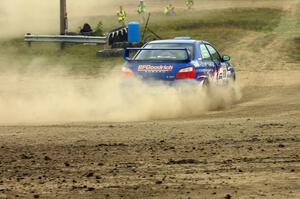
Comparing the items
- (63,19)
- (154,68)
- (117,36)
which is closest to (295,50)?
(117,36)

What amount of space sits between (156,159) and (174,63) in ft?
21.3

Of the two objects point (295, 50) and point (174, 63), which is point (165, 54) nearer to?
point (174, 63)

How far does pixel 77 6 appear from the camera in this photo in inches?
1924

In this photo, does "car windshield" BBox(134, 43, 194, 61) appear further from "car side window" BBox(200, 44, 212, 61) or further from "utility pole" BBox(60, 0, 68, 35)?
"utility pole" BBox(60, 0, 68, 35)

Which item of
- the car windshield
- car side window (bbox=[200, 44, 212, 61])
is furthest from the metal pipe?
the car windshield

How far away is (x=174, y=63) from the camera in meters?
14.7

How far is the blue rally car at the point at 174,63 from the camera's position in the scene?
574 inches

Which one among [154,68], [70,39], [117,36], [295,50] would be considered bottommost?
[295,50]

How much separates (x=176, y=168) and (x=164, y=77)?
22.3 ft

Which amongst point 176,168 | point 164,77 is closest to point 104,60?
point 164,77

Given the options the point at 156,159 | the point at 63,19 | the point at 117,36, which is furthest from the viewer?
the point at 63,19

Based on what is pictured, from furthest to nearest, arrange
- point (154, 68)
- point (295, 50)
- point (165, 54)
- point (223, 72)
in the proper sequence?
point (295, 50)
point (223, 72)
point (165, 54)
point (154, 68)

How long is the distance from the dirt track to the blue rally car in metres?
2.09

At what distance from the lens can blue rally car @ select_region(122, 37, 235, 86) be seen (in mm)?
14578
